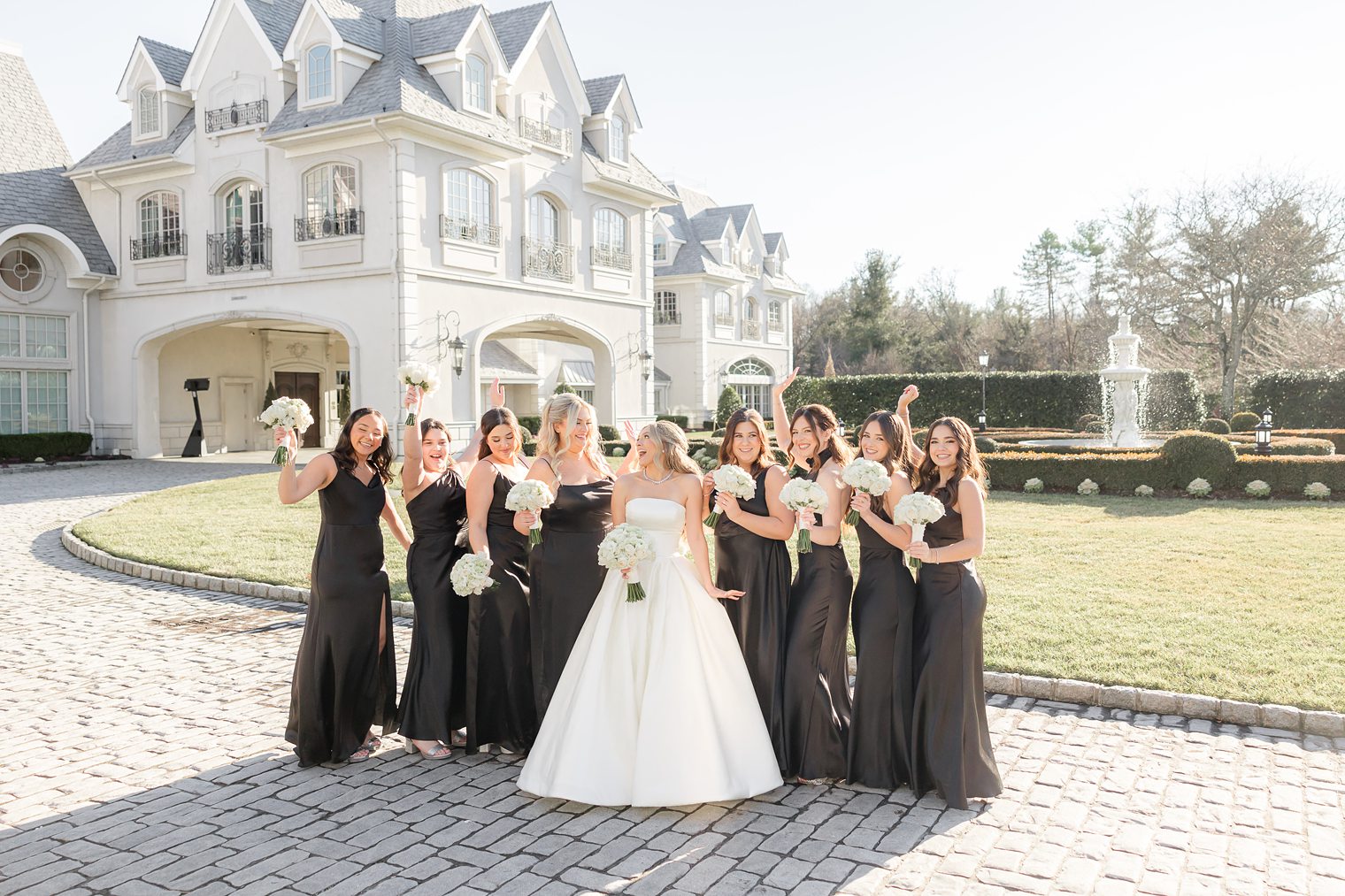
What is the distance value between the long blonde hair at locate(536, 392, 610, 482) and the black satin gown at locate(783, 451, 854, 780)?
1467 mm

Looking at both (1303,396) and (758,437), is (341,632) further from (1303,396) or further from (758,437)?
(1303,396)

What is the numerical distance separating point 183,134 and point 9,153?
6.09 metres

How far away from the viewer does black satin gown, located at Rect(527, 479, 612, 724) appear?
5.86m

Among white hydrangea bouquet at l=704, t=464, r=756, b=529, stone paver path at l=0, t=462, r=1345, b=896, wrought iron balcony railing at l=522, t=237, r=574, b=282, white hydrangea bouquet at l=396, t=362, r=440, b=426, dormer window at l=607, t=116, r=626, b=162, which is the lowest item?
stone paver path at l=0, t=462, r=1345, b=896

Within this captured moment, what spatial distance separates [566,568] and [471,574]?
1.91ft

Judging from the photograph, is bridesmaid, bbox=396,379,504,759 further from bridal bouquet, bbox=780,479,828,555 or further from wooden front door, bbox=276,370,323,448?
wooden front door, bbox=276,370,323,448

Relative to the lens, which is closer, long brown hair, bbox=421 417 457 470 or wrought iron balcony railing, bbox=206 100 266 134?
long brown hair, bbox=421 417 457 470

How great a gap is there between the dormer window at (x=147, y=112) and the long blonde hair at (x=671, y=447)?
2899 cm

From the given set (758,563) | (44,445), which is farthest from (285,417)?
(44,445)

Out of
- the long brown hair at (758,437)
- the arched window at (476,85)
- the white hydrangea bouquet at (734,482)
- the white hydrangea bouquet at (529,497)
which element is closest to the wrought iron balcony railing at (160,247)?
the arched window at (476,85)

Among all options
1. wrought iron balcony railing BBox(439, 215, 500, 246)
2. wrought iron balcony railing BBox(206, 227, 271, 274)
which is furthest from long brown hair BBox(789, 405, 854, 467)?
wrought iron balcony railing BBox(206, 227, 271, 274)

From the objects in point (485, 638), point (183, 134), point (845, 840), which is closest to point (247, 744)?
point (485, 638)

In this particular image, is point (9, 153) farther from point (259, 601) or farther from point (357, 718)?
point (357, 718)

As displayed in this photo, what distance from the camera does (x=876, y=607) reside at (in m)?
5.45
